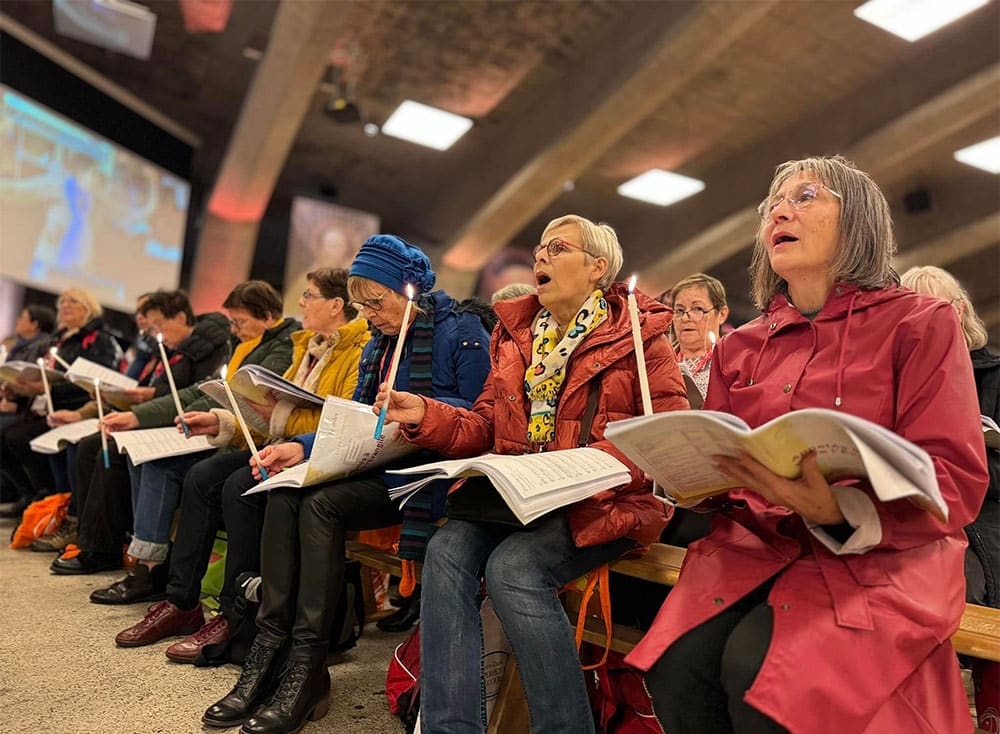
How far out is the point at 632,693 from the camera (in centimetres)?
157

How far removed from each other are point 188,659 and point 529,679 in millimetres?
1210

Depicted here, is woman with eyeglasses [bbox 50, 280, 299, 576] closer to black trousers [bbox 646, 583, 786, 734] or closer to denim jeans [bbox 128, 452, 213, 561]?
denim jeans [bbox 128, 452, 213, 561]

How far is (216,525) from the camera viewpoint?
244 cm

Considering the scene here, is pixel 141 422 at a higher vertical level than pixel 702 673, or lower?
higher

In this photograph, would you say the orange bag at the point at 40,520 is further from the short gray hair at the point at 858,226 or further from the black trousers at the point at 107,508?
the short gray hair at the point at 858,226

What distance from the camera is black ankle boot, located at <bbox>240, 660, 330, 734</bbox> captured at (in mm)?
1597

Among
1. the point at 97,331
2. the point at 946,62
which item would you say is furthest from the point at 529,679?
the point at 946,62

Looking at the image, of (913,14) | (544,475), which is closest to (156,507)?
(544,475)

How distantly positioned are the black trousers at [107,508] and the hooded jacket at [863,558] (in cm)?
261

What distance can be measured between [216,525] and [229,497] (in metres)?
0.32

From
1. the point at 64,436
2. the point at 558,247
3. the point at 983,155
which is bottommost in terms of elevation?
the point at 64,436

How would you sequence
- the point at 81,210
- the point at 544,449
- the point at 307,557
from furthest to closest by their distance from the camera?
the point at 81,210, the point at 307,557, the point at 544,449

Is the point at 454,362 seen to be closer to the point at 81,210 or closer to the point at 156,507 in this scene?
the point at 156,507

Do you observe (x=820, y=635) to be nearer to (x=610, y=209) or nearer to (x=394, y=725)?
→ (x=394, y=725)
